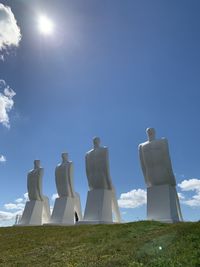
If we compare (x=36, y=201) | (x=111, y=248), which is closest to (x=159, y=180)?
(x=111, y=248)

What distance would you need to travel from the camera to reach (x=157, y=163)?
21.7 metres

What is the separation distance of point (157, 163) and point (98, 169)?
4.39 metres

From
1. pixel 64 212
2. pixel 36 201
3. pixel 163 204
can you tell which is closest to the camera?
pixel 163 204

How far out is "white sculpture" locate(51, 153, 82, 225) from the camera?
27.3m

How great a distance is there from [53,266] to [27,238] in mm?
6819

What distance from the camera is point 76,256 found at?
10.9 m

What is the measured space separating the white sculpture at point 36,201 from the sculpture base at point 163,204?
39.7ft

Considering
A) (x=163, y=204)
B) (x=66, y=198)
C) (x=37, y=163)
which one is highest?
(x=37, y=163)

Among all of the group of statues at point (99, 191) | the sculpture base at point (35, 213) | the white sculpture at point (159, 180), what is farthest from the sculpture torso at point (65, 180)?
the white sculpture at point (159, 180)

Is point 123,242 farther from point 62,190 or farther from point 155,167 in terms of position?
point 62,190

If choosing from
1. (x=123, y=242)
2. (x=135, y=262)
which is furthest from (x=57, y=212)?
(x=135, y=262)

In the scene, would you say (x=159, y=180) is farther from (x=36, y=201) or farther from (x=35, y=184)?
(x=36, y=201)

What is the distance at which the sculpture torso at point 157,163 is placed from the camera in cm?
2127

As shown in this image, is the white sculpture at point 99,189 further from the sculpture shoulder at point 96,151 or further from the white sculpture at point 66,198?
the white sculpture at point 66,198
